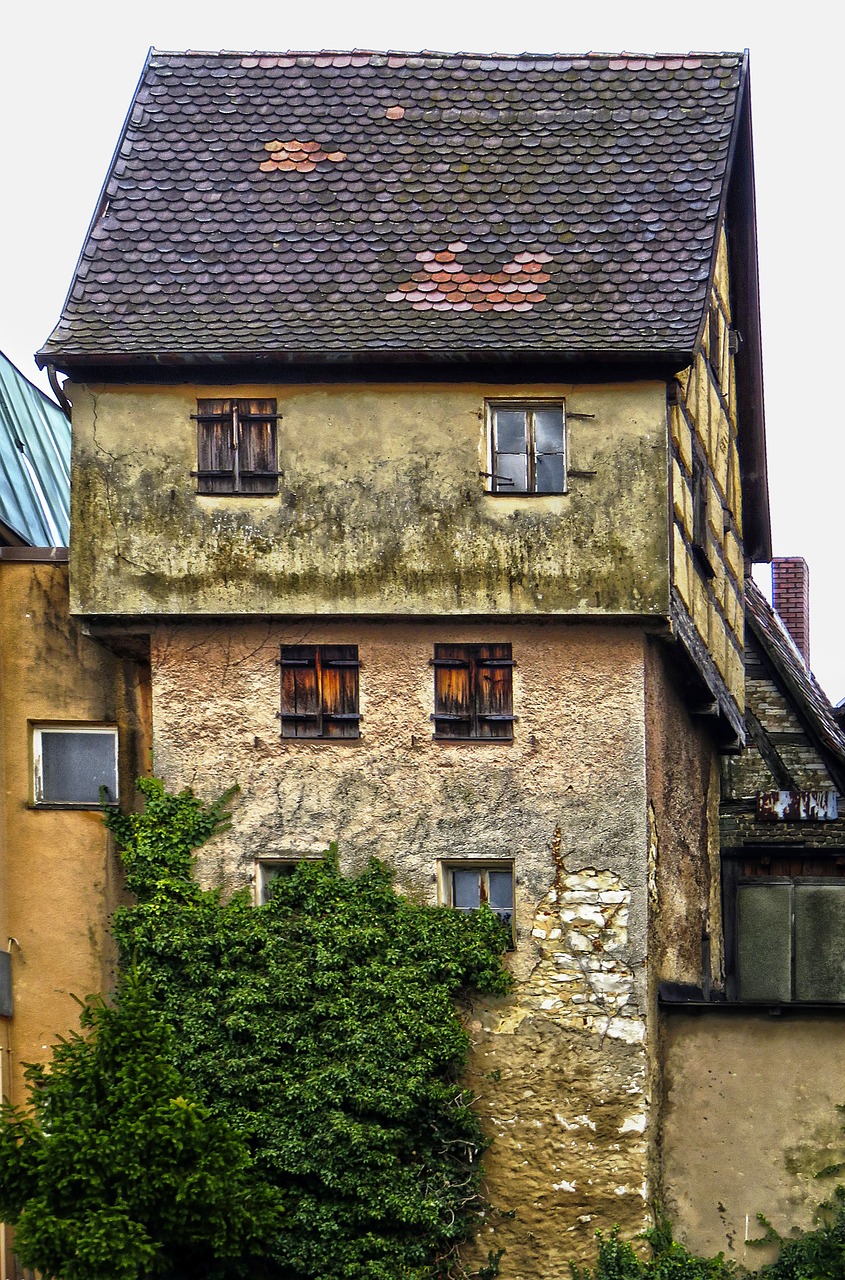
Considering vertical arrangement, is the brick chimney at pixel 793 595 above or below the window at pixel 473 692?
above

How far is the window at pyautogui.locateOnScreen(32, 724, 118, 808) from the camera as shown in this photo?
73.5 feet

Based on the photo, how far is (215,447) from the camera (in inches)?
857

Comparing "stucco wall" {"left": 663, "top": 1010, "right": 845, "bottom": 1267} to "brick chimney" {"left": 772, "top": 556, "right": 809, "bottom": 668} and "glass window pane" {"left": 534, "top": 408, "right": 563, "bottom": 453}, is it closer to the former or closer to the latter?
"glass window pane" {"left": 534, "top": 408, "right": 563, "bottom": 453}

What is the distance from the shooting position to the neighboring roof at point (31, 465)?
24.6 metres

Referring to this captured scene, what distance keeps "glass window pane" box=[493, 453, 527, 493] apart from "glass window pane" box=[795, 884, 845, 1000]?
8.55 m

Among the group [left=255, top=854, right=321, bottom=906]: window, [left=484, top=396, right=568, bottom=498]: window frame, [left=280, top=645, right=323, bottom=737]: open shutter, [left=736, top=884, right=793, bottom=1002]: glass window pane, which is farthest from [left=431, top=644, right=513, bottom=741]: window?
[left=736, top=884, right=793, bottom=1002]: glass window pane

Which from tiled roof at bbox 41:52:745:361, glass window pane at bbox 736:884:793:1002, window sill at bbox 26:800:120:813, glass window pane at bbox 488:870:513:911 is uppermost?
tiled roof at bbox 41:52:745:361

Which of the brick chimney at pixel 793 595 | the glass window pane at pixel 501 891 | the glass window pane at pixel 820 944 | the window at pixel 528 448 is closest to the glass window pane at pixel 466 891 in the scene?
the glass window pane at pixel 501 891

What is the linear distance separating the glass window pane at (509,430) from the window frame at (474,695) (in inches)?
74.5

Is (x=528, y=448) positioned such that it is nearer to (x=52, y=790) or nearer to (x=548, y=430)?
(x=548, y=430)

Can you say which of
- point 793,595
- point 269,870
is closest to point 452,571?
point 269,870

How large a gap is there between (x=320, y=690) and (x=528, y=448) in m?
3.07

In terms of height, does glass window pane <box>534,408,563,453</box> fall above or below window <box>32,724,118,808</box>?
above

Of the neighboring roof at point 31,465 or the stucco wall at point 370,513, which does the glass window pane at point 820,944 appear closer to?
the stucco wall at point 370,513
